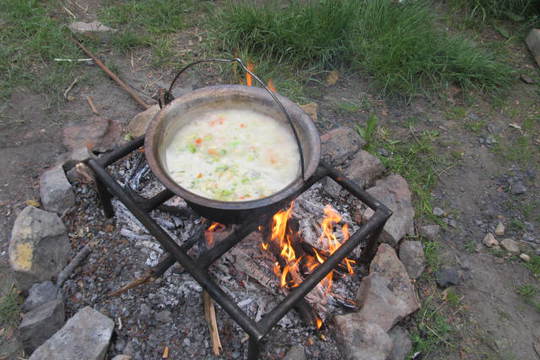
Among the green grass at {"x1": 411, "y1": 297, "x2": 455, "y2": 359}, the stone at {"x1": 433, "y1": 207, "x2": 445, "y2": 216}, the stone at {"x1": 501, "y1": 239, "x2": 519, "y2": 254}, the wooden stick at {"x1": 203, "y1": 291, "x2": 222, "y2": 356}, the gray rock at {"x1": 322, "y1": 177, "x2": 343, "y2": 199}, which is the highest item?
the gray rock at {"x1": 322, "y1": 177, "x2": 343, "y2": 199}

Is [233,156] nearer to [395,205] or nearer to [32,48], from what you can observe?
[395,205]

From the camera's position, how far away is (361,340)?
2539 mm

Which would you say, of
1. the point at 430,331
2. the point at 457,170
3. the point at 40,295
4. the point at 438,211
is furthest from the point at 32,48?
the point at 430,331

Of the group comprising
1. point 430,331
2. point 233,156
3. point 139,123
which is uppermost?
point 233,156

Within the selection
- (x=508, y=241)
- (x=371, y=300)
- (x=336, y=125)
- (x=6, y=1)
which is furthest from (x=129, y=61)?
(x=508, y=241)

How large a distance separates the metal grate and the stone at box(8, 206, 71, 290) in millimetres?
380

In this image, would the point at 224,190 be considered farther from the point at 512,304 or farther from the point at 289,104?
the point at 512,304

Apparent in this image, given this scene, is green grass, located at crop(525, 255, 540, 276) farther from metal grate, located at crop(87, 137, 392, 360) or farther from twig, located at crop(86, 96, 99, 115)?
twig, located at crop(86, 96, 99, 115)

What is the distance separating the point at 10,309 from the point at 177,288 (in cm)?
107

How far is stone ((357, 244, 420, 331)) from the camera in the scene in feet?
8.81

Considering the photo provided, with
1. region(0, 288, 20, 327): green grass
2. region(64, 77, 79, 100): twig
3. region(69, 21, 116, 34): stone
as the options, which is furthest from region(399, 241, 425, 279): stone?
region(69, 21, 116, 34): stone

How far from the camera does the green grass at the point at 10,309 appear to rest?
104 inches

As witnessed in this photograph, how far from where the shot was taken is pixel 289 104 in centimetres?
261

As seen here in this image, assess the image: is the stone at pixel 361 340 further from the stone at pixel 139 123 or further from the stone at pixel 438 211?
the stone at pixel 139 123
